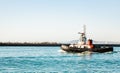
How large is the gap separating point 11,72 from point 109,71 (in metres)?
11.6

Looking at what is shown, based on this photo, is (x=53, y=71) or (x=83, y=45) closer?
(x=53, y=71)

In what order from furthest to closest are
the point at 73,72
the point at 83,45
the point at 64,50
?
1. the point at 64,50
2. the point at 83,45
3. the point at 73,72

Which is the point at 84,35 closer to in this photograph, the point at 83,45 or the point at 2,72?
the point at 83,45

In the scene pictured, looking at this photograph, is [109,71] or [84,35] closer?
[109,71]

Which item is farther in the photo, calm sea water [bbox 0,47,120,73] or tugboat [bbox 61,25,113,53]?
tugboat [bbox 61,25,113,53]

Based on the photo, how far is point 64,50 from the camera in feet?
327

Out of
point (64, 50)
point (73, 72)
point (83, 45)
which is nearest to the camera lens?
point (73, 72)

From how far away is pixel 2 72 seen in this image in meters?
43.5

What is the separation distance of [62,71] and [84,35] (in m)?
50.4

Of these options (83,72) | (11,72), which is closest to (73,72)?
(83,72)

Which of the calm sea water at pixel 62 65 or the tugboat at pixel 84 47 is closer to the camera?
the calm sea water at pixel 62 65

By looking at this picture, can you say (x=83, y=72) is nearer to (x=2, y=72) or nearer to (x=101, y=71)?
(x=101, y=71)

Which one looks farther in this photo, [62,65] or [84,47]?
[84,47]

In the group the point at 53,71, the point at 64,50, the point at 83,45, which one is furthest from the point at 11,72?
the point at 64,50
